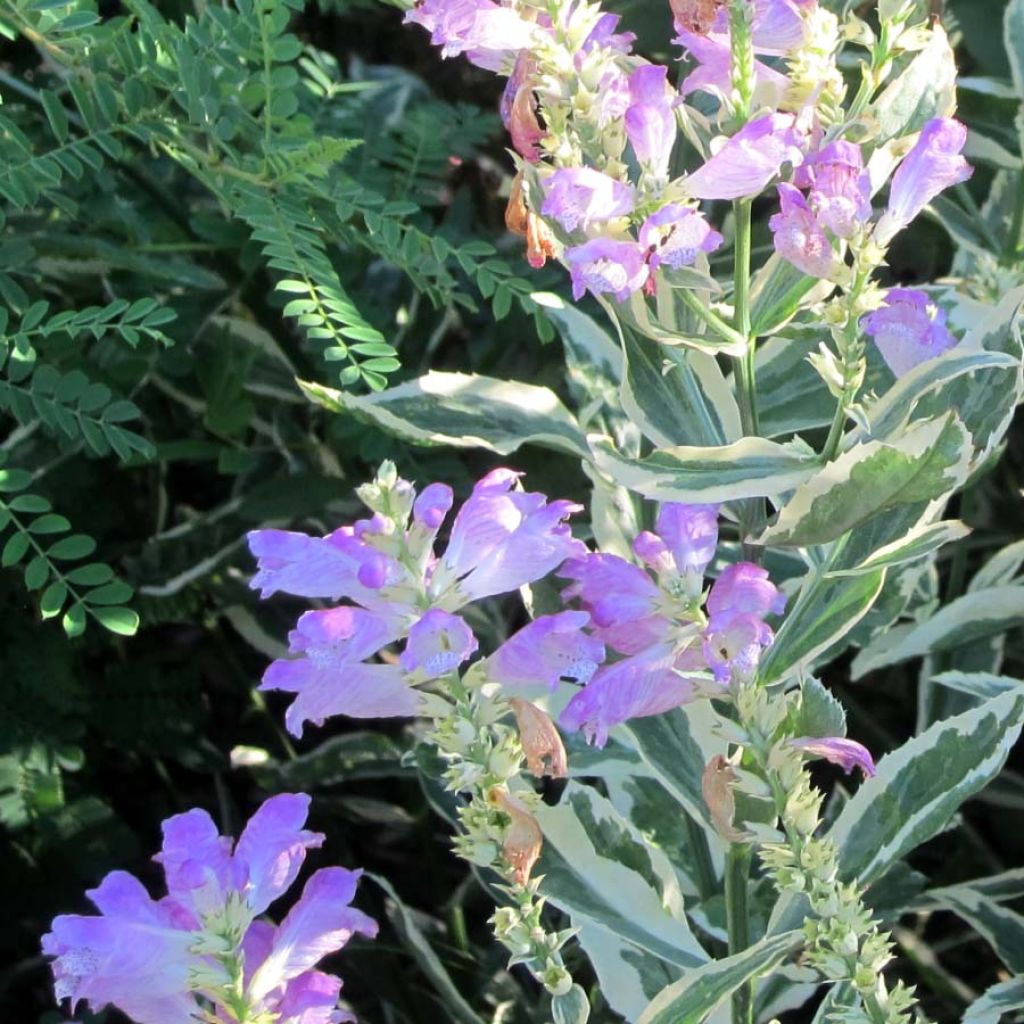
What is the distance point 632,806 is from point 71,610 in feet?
1.35

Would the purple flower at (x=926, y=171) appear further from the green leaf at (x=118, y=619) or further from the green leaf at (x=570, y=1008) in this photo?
the green leaf at (x=118, y=619)

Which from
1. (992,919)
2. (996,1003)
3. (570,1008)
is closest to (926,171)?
(570,1008)

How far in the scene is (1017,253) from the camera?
1154mm

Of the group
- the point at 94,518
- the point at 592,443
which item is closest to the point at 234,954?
the point at 592,443

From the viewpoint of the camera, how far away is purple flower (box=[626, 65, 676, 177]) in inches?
25.2

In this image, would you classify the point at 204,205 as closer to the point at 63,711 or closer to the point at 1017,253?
the point at 63,711

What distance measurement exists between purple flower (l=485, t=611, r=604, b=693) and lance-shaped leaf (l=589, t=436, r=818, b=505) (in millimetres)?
83

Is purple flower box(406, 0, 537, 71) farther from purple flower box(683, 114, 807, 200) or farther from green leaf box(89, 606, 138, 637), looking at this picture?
green leaf box(89, 606, 138, 637)

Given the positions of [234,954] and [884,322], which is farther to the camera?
[884,322]

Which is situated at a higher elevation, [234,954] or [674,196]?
[674,196]

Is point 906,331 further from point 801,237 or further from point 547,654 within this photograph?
point 547,654

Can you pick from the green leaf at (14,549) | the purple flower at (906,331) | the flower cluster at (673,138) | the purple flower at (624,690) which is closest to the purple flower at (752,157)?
the flower cluster at (673,138)

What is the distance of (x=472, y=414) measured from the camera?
0.79 meters

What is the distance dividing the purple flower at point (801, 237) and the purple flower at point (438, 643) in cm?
22
